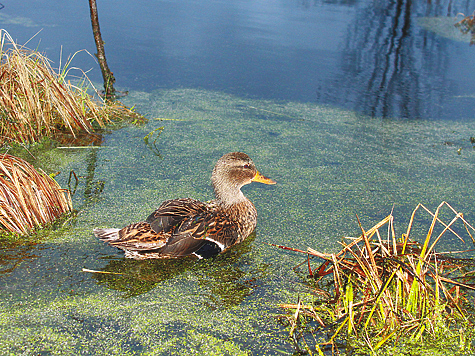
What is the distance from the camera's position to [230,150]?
385 centimetres

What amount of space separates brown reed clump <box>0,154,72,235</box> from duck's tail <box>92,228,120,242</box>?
47 centimetres

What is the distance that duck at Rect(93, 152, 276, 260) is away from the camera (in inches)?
91.1

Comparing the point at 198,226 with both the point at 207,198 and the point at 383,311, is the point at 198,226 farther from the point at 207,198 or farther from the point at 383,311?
the point at 383,311

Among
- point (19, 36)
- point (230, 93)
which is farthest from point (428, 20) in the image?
point (19, 36)

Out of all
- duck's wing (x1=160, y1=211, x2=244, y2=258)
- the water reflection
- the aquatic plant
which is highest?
the aquatic plant

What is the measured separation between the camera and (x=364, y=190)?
3264 millimetres

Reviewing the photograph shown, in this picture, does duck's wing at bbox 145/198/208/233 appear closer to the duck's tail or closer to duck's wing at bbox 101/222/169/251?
duck's wing at bbox 101/222/169/251

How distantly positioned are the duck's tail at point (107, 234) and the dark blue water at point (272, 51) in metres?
3.18

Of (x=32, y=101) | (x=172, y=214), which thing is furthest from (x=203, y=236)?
(x=32, y=101)

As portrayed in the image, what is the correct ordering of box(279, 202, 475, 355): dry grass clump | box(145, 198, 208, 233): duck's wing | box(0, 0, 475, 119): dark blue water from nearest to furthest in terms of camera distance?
box(279, 202, 475, 355): dry grass clump → box(145, 198, 208, 233): duck's wing → box(0, 0, 475, 119): dark blue water

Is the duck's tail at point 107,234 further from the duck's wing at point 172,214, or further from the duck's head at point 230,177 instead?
the duck's head at point 230,177

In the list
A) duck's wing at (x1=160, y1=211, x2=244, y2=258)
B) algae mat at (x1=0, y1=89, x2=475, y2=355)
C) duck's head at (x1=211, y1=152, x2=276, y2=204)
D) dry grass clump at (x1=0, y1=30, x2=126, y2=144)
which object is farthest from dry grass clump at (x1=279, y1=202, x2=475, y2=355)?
dry grass clump at (x1=0, y1=30, x2=126, y2=144)

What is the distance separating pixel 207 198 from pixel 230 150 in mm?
846

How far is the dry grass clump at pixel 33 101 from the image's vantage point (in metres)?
3.46
